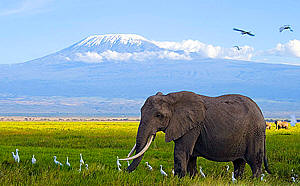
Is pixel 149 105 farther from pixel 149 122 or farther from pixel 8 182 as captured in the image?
pixel 8 182

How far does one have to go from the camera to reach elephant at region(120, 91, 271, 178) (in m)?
11.2

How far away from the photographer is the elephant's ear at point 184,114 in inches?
445

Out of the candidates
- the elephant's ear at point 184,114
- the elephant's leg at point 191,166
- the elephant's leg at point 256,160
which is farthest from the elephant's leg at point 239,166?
the elephant's ear at point 184,114

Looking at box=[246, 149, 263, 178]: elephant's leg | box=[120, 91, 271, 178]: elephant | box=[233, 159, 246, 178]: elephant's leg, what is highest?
box=[120, 91, 271, 178]: elephant

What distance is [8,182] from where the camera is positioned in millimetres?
10641

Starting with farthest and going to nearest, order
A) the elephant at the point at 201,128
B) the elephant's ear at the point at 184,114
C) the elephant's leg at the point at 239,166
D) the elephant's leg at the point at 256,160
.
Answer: the elephant's leg at the point at 239,166 < the elephant's leg at the point at 256,160 < the elephant's ear at the point at 184,114 < the elephant at the point at 201,128

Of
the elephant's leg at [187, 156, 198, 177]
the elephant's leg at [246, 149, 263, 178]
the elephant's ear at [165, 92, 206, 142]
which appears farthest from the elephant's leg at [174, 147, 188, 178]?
the elephant's leg at [246, 149, 263, 178]

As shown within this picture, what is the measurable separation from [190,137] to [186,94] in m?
1.06

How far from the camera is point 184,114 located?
11.5 m

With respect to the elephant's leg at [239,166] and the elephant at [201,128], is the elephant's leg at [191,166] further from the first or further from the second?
the elephant's leg at [239,166]

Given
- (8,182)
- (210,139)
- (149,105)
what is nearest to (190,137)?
(210,139)

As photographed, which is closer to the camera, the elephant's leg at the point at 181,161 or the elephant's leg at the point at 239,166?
the elephant's leg at the point at 181,161

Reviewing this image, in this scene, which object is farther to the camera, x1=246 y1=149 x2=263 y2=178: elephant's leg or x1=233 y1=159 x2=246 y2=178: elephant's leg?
x1=233 y1=159 x2=246 y2=178: elephant's leg

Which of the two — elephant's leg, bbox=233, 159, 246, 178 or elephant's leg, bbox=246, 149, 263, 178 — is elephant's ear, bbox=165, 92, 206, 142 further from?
elephant's leg, bbox=233, 159, 246, 178
